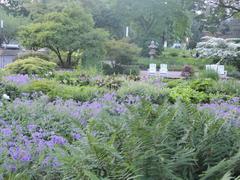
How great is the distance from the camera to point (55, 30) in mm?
16672

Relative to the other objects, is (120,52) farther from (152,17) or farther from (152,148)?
(152,148)

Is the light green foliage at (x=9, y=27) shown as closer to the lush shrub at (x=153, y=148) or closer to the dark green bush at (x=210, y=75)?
the dark green bush at (x=210, y=75)

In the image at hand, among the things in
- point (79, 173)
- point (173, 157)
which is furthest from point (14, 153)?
point (173, 157)

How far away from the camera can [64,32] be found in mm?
16938

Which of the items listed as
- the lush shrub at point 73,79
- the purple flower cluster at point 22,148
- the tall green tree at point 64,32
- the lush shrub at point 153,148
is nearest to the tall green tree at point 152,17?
the tall green tree at point 64,32

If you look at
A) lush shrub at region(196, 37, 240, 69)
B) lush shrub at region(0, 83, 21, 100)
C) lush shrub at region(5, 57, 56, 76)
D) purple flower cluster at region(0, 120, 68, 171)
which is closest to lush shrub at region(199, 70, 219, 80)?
lush shrub at region(5, 57, 56, 76)

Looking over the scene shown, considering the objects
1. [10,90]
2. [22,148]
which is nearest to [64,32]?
[10,90]

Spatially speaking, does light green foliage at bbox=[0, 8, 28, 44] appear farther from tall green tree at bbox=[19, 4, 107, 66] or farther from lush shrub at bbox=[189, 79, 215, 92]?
lush shrub at bbox=[189, 79, 215, 92]

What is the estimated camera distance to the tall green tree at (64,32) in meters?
16.7

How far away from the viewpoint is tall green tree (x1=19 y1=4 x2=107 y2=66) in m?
16.7

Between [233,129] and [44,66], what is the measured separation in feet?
32.8

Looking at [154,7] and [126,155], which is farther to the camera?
[154,7]

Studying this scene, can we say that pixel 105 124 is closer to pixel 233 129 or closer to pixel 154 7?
pixel 233 129

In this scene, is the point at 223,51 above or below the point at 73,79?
above
